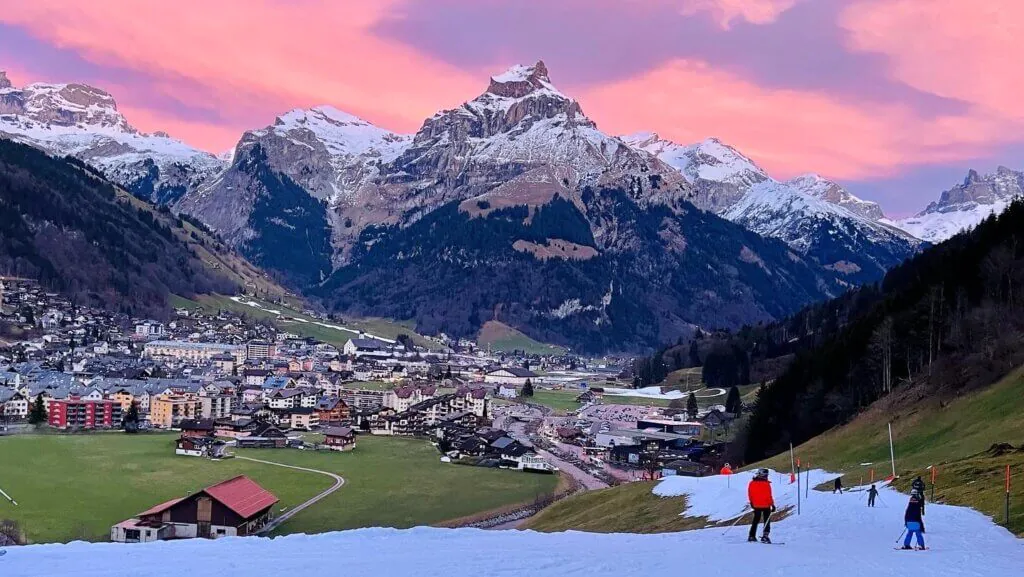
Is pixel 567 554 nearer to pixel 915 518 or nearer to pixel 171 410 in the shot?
pixel 915 518

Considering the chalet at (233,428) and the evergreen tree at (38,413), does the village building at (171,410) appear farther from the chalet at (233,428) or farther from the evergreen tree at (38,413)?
the evergreen tree at (38,413)

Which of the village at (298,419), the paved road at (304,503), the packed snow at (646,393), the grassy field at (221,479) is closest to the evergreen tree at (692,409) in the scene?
the village at (298,419)

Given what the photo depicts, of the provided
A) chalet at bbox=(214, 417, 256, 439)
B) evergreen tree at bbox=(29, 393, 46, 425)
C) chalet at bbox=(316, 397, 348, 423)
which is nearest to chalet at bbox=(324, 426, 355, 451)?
chalet at bbox=(214, 417, 256, 439)

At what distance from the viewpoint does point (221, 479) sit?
230ft

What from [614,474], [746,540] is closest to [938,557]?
[746,540]

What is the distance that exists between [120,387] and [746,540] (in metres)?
118

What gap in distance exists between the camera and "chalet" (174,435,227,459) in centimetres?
8488

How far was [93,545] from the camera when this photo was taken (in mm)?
19531

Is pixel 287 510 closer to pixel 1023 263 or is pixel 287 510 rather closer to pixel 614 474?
pixel 614 474

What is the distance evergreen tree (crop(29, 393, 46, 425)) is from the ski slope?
99.3 meters

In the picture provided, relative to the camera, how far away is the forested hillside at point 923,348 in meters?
52.3

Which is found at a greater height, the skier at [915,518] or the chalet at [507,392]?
the skier at [915,518]

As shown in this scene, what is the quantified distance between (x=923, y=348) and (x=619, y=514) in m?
32.7

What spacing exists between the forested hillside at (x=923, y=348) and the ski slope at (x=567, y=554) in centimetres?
3164
